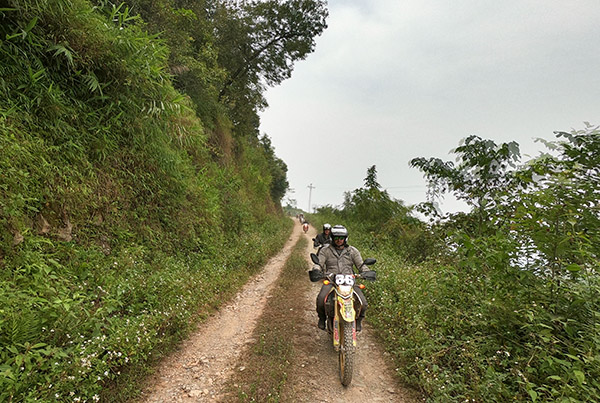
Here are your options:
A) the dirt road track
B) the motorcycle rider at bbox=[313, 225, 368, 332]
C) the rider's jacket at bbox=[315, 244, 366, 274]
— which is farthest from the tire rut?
the rider's jacket at bbox=[315, 244, 366, 274]

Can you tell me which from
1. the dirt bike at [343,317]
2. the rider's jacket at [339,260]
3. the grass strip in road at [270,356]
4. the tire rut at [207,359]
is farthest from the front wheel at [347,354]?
the tire rut at [207,359]

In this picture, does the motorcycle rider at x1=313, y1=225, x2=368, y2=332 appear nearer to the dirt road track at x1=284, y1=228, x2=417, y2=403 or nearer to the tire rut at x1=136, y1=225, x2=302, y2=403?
the dirt road track at x1=284, y1=228, x2=417, y2=403

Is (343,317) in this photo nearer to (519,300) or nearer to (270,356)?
(270,356)

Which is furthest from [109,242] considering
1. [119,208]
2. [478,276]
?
[478,276]

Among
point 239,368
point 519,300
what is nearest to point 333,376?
point 239,368

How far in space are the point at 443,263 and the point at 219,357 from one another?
5.17 meters

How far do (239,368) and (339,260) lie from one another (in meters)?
2.32

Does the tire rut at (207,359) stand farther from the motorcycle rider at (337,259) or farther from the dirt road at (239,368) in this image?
the motorcycle rider at (337,259)

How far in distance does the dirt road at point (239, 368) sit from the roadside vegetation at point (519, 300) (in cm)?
43

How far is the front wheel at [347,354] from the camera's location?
3.56m

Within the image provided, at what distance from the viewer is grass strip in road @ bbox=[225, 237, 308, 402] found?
10.8ft

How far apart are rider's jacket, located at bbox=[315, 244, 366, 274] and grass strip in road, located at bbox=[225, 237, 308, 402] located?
1.49m

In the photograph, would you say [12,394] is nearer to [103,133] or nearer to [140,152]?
[103,133]

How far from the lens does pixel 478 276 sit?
461 cm
